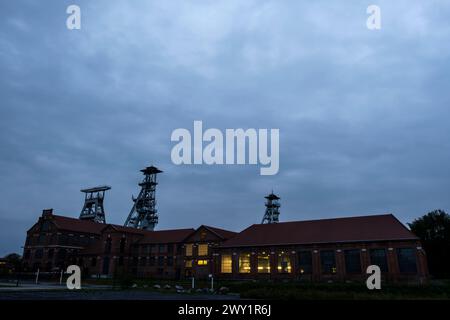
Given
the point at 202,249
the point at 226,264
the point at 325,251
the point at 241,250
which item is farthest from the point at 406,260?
the point at 202,249

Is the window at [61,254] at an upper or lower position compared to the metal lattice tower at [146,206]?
lower

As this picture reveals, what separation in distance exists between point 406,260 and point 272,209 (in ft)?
197

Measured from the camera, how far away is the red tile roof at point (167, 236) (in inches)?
2904

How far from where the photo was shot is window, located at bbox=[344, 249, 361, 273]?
5060cm

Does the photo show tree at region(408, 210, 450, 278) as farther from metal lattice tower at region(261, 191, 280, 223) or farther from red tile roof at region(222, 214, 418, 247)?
metal lattice tower at region(261, 191, 280, 223)

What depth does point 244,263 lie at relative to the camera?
2343 inches

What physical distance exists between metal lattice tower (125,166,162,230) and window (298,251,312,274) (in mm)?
53417

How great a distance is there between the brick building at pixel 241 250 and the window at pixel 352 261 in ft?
0.44

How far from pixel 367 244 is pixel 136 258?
4884 cm

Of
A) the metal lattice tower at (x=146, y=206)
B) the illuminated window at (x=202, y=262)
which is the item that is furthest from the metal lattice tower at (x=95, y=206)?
the illuminated window at (x=202, y=262)

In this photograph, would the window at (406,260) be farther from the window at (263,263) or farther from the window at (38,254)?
the window at (38,254)

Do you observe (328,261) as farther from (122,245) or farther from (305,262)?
(122,245)
